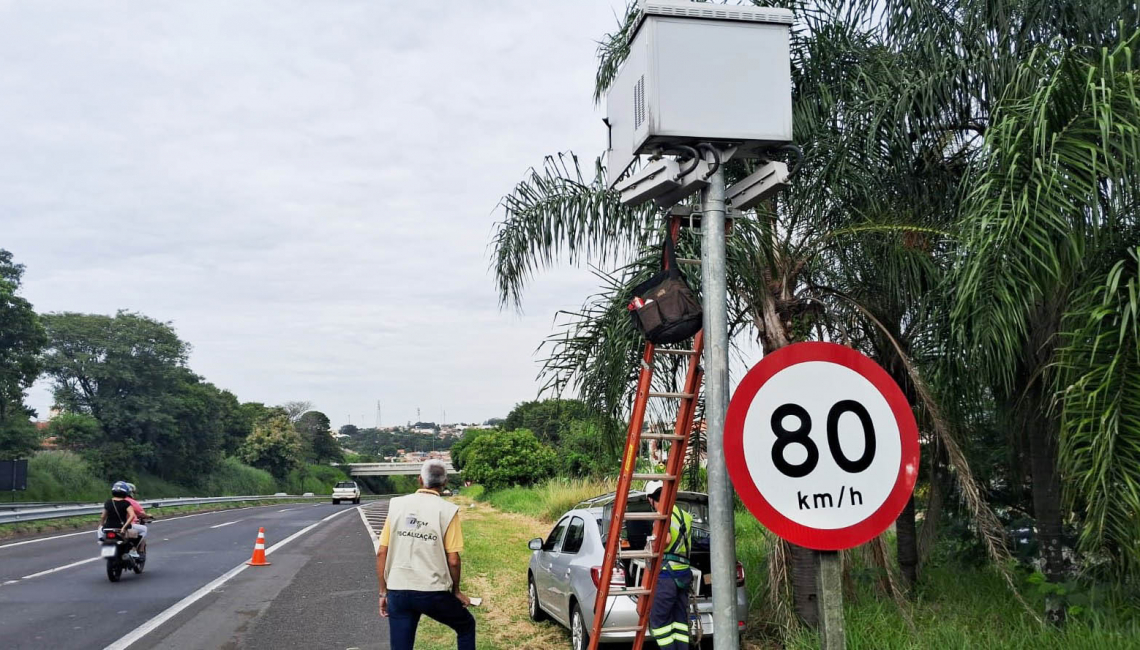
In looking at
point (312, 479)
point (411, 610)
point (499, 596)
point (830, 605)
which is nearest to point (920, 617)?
point (411, 610)

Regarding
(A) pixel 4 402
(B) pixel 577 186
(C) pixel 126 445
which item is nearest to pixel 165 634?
(B) pixel 577 186

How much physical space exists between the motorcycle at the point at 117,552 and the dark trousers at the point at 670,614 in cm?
966

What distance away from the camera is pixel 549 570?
32.2ft

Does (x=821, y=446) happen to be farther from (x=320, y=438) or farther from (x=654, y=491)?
(x=320, y=438)

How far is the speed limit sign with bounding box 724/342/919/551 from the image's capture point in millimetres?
3082

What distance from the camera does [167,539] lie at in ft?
72.4

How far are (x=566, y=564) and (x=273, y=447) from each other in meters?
75.9

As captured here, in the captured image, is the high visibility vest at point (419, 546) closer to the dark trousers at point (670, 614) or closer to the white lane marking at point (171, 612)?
the dark trousers at point (670, 614)

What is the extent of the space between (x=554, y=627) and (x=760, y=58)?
7704 millimetres

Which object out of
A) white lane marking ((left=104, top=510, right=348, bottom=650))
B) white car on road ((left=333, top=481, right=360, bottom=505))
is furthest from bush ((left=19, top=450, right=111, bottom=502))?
white lane marking ((left=104, top=510, right=348, bottom=650))

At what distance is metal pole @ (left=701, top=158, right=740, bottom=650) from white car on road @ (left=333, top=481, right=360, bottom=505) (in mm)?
54685

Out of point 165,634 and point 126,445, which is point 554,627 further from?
point 126,445

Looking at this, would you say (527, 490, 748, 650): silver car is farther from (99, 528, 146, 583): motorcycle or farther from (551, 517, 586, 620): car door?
(99, 528, 146, 583): motorcycle

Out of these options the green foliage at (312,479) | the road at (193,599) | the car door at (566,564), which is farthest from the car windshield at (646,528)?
the green foliage at (312,479)
